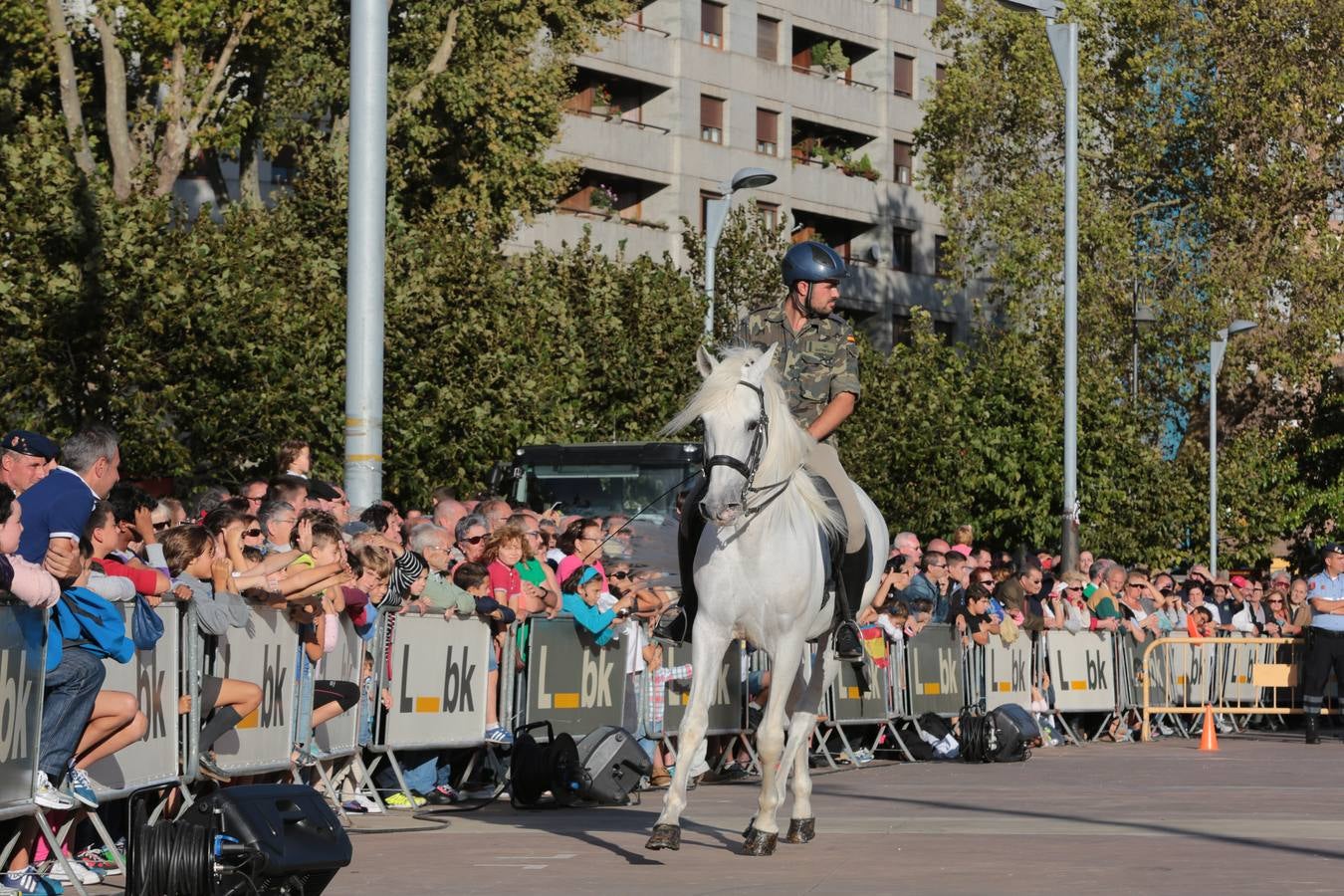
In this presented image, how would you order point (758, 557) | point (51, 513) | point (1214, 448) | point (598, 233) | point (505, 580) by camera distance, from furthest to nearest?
point (598, 233), point (1214, 448), point (505, 580), point (758, 557), point (51, 513)

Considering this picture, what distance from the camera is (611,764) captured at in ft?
48.3

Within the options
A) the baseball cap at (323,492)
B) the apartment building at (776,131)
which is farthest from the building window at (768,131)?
the baseball cap at (323,492)

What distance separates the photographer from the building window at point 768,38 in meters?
72.3

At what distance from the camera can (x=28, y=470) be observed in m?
11.0

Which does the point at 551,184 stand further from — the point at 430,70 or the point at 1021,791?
the point at 1021,791

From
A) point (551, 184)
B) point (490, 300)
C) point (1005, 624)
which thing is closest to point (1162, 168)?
point (551, 184)

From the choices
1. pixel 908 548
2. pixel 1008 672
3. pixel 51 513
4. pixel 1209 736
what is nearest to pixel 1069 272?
pixel 1209 736

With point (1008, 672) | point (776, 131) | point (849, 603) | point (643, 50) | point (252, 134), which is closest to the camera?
point (849, 603)

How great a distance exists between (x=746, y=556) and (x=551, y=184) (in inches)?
1293

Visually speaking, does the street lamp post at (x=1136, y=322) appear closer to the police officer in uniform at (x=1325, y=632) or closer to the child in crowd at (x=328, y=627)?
the police officer in uniform at (x=1325, y=632)

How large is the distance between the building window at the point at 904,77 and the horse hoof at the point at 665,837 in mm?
67799

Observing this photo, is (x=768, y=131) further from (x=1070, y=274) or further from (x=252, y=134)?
(x=1070, y=274)

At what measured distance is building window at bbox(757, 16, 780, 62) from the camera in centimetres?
7231

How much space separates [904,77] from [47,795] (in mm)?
70358
